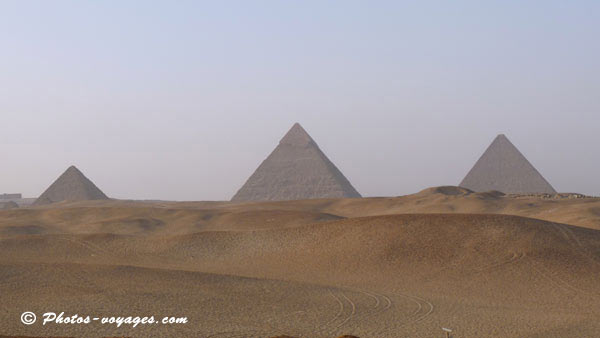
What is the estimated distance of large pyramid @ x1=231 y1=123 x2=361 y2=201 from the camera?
81250mm

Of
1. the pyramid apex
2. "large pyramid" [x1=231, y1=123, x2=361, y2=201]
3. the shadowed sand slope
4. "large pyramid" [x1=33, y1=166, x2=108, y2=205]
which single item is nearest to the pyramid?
"large pyramid" [x1=231, y1=123, x2=361, y2=201]

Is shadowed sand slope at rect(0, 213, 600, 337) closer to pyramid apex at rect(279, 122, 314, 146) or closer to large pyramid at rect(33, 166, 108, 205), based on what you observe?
large pyramid at rect(33, 166, 108, 205)

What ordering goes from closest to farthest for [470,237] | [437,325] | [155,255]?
1. [437,325]
2. [470,237]
3. [155,255]

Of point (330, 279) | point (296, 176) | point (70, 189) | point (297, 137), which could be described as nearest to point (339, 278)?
point (330, 279)

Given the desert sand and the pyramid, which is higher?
the pyramid

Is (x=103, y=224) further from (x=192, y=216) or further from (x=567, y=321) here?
(x=567, y=321)

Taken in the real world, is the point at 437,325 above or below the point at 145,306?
below

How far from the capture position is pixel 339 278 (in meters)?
18.4

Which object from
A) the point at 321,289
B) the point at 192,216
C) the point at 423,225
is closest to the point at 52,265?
the point at 321,289

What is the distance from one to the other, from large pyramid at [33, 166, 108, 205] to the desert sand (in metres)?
58.2

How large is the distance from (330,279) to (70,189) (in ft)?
228

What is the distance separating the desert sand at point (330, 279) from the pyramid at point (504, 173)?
5236cm

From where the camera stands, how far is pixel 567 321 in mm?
13234

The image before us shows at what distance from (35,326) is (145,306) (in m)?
2.25
